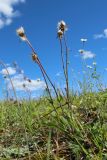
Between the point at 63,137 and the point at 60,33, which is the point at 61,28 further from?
the point at 63,137

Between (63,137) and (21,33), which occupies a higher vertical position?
(21,33)

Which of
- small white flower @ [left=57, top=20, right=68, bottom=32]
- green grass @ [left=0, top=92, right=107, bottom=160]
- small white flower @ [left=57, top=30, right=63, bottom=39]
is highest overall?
small white flower @ [left=57, top=20, right=68, bottom=32]

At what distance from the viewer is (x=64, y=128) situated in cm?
327

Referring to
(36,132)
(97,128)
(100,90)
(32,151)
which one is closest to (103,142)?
(97,128)

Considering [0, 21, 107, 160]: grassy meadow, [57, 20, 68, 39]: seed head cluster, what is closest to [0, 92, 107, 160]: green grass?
[0, 21, 107, 160]: grassy meadow

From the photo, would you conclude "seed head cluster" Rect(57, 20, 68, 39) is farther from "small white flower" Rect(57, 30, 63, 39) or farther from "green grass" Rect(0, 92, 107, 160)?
"green grass" Rect(0, 92, 107, 160)

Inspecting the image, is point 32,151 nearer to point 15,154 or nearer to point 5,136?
point 15,154

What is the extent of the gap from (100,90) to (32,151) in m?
1.73

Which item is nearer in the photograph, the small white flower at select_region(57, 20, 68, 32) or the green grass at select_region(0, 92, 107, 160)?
the green grass at select_region(0, 92, 107, 160)

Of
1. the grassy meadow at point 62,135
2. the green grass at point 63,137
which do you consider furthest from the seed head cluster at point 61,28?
the green grass at point 63,137

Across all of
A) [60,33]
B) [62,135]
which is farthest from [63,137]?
[60,33]

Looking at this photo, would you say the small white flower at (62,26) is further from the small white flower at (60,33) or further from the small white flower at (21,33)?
the small white flower at (21,33)

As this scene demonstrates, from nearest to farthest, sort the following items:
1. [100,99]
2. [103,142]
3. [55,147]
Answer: [103,142] → [55,147] → [100,99]

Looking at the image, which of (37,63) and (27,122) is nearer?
(37,63)
